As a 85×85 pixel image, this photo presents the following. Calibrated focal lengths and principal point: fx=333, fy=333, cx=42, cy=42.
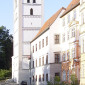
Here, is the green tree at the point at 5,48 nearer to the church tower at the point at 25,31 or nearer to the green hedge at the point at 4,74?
the green hedge at the point at 4,74

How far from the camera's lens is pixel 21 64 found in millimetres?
69938

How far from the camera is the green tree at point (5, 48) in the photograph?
318ft

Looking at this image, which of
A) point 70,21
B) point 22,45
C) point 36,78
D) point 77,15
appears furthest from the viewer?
point 22,45

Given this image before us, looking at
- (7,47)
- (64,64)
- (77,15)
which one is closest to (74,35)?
(77,15)

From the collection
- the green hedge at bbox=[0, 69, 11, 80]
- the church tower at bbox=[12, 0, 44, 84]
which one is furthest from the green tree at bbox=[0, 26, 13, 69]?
the church tower at bbox=[12, 0, 44, 84]

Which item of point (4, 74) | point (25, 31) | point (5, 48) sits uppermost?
point (25, 31)

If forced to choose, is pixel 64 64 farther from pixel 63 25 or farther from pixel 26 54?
pixel 26 54

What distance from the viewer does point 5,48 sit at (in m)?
99.9

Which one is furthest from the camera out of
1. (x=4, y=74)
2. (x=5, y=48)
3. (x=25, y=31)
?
(x=5, y=48)

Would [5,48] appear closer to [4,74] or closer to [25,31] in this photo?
[4,74]

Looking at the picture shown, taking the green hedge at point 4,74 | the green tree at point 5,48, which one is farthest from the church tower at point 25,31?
the green tree at point 5,48

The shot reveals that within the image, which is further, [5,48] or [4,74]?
[5,48]

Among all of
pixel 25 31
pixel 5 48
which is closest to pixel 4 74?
pixel 5 48

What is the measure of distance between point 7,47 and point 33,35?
3111 cm
